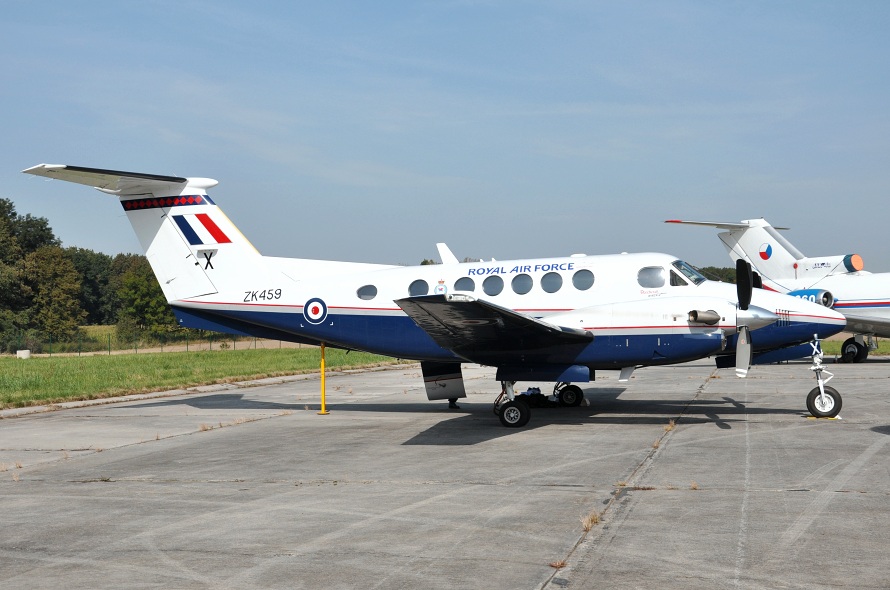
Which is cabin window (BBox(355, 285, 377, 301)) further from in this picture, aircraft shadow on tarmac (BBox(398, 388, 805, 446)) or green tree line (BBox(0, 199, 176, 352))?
green tree line (BBox(0, 199, 176, 352))

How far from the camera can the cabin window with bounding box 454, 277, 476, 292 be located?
16344 millimetres

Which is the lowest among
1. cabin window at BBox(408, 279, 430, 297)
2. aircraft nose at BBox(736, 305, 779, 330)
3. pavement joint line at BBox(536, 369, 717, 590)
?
pavement joint line at BBox(536, 369, 717, 590)

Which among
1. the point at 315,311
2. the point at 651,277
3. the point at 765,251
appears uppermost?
the point at 765,251

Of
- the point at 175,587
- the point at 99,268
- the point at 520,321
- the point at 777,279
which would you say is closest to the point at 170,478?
the point at 175,587

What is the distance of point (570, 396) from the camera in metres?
17.7

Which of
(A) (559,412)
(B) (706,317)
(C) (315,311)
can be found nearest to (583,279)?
(B) (706,317)

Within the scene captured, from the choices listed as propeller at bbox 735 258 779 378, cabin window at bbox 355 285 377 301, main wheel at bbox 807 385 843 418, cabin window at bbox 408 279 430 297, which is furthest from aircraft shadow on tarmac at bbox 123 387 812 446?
cabin window at bbox 355 285 377 301

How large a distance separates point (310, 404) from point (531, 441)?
28.2 feet

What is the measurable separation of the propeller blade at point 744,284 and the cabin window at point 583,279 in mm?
2754

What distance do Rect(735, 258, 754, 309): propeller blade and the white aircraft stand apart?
45.6 feet

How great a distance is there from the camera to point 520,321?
541 inches

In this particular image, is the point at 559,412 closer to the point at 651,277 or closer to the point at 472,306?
the point at 651,277

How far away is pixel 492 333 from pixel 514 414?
1501mm

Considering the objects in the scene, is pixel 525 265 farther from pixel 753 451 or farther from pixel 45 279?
pixel 45 279
